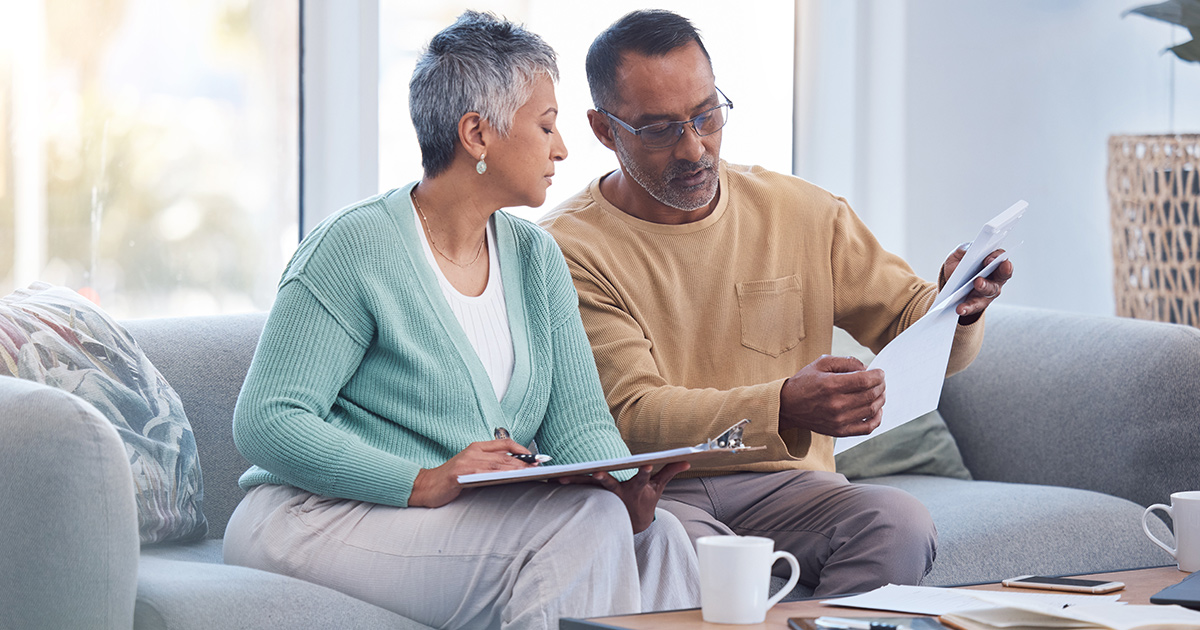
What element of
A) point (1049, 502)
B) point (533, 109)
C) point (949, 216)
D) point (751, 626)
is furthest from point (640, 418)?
point (949, 216)

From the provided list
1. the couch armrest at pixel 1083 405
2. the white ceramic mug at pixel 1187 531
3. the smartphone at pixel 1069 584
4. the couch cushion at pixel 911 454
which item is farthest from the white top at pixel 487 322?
the couch armrest at pixel 1083 405

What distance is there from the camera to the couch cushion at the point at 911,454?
2340 mm

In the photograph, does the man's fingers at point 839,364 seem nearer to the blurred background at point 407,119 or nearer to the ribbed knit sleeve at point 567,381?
the ribbed knit sleeve at point 567,381

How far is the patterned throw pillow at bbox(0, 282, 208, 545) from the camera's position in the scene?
5.19 feet

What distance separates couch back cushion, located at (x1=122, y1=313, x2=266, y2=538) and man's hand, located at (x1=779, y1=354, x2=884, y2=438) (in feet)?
2.98

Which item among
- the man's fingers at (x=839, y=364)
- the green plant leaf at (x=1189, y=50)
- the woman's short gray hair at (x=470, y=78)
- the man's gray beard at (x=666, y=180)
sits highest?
the green plant leaf at (x=1189, y=50)

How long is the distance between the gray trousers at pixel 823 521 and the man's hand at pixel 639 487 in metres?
0.23

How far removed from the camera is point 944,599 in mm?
1161

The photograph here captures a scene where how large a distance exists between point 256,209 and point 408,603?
4.50 feet

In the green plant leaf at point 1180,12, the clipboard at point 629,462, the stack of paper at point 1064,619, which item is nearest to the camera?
the stack of paper at point 1064,619

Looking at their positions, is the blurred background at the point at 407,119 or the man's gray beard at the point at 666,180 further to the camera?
the blurred background at the point at 407,119

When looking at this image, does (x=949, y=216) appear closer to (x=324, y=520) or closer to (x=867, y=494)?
(x=867, y=494)

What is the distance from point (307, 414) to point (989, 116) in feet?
7.57

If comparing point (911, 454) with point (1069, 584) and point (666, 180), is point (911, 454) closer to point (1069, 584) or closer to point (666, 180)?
point (666, 180)
